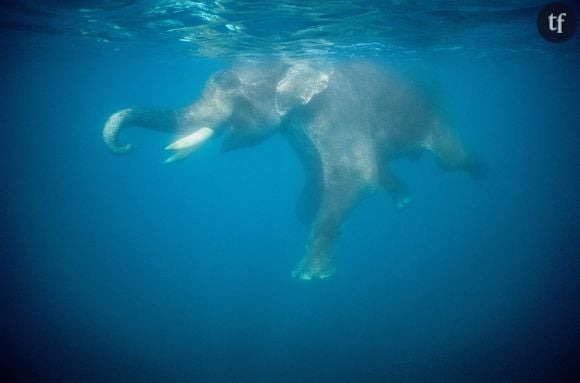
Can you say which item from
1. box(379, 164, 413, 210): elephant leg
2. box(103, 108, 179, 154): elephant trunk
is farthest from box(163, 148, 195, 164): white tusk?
box(379, 164, 413, 210): elephant leg

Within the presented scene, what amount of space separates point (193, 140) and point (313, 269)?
288 centimetres

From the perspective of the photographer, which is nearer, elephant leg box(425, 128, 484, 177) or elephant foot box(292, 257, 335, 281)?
elephant foot box(292, 257, 335, 281)

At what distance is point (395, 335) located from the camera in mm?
13648

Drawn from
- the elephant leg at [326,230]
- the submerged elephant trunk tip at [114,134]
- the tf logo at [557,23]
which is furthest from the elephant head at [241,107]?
the tf logo at [557,23]

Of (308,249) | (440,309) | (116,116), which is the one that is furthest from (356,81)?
(440,309)

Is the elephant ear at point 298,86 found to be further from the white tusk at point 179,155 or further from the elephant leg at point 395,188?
the elephant leg at point 395,188

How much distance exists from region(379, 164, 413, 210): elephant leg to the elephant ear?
6.77ft

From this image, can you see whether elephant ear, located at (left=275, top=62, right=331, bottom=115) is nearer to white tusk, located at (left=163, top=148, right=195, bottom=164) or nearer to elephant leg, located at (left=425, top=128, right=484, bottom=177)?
white tusk, located at (left=163, top=148, right=195, bottom=164)

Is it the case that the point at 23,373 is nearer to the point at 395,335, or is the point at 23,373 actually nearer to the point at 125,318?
the point at 125,318

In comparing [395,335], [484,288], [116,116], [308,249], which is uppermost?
[116,116]

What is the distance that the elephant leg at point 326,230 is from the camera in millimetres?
7293

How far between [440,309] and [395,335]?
276 centimetres

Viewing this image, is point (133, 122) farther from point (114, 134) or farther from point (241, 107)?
point (241, 107)

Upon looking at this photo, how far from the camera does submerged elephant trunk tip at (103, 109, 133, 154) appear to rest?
600 centimetres
